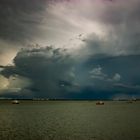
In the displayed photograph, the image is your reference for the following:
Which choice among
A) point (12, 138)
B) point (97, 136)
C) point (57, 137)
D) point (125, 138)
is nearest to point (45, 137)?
point (57, 137)

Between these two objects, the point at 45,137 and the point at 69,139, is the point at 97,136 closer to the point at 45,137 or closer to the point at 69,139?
the point at 69,139

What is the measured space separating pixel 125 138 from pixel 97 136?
7678 mm

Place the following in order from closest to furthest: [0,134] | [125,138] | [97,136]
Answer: [125,138]
[97,136]
[0,134]

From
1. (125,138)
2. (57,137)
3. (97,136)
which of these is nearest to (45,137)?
(57,137)

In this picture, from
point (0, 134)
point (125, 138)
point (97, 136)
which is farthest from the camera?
point (0, 134)

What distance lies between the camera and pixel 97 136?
67938 mm

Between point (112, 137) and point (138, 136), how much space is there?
21.2 feet

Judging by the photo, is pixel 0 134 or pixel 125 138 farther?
pixel 0 134

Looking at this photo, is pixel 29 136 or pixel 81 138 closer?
pixel 81 138

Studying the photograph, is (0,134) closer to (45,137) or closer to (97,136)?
(45,137)

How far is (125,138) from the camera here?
208ft

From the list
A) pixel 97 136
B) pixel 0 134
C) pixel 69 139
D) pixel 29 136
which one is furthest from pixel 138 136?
pixel 0 134

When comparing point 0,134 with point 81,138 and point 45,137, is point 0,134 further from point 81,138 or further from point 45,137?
point 81,138

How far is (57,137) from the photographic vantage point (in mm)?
66938
